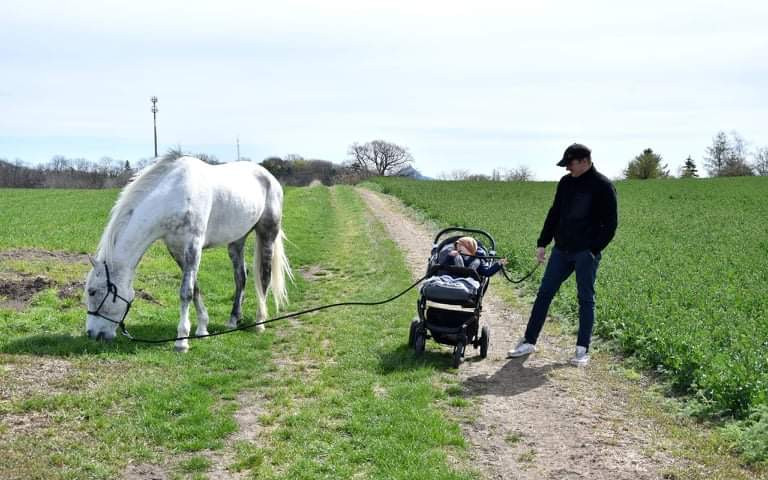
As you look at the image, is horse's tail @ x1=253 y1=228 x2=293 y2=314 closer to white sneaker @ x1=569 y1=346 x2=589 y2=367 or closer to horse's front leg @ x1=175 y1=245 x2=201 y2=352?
horse's front leg @ x1=175 y1=245 x2=201 y2=352

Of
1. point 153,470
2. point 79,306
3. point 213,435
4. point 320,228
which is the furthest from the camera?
point 320,228

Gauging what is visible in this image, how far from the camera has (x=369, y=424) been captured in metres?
5.37

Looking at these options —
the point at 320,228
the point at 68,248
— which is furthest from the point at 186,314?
the point at 320,228

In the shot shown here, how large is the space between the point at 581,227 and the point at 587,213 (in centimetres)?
18

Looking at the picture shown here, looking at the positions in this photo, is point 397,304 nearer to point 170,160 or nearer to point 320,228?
point 170,160

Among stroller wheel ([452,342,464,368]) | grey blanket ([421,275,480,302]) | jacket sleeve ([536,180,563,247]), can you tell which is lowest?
stroller wheel ([452,342,464,368])

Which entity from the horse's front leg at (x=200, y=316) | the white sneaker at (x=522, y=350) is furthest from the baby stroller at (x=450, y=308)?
the horse's front leg at (x=200, y=316)

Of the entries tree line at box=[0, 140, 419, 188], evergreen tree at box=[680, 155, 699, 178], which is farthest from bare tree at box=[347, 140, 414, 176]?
Result: evergreen tree at box=[680, 155, 699, 178]

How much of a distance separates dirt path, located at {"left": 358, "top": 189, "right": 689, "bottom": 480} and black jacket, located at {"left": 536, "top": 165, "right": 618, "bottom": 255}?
1.56 metres

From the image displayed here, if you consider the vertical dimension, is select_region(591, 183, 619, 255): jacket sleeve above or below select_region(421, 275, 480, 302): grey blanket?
above

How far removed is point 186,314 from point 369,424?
10.3 feet

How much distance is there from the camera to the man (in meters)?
6.95

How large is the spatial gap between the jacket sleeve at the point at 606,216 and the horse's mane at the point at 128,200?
17.4 ft

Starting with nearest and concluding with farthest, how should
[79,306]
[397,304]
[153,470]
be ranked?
[153,470], [79,306], [397,304]
